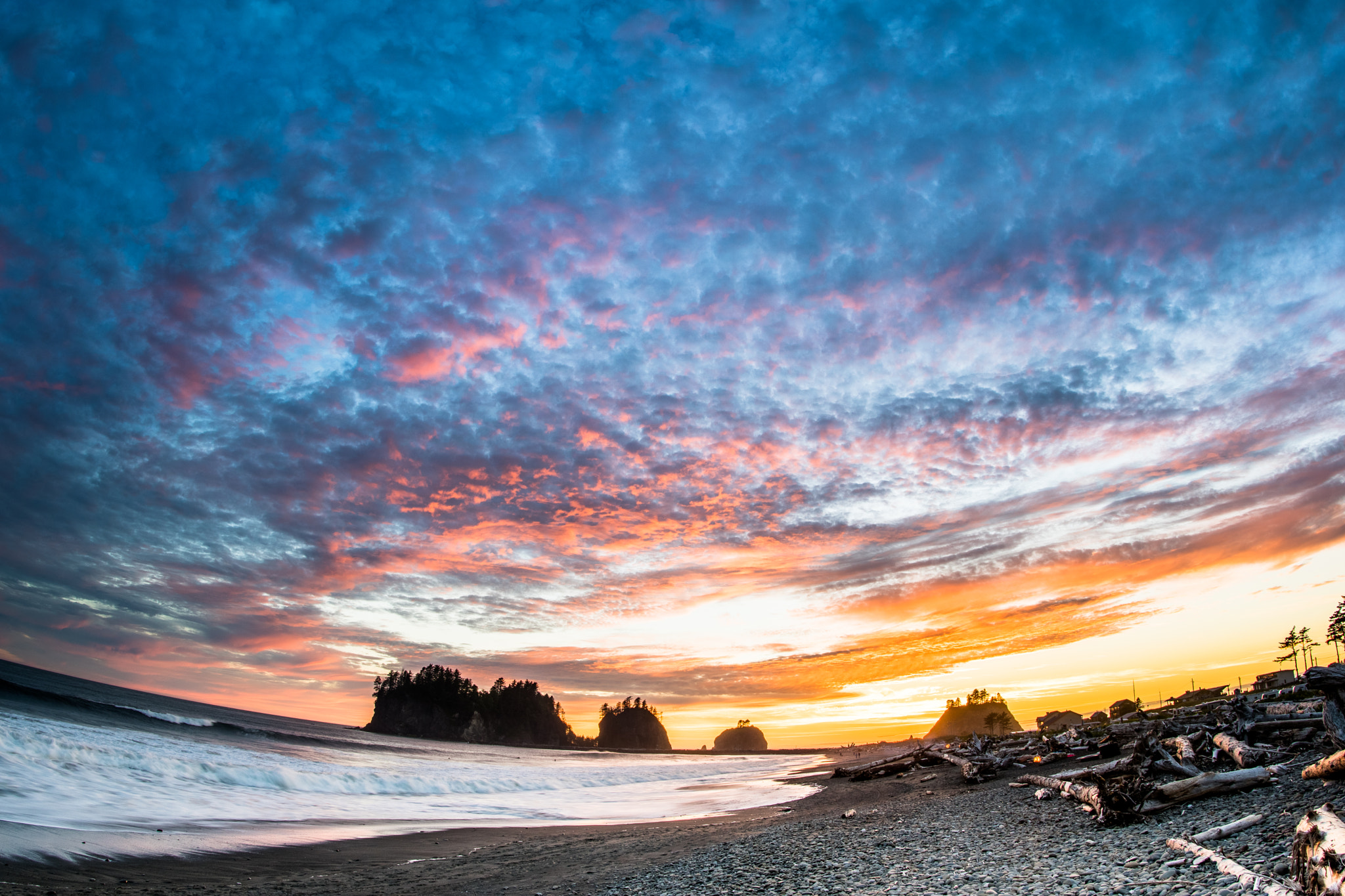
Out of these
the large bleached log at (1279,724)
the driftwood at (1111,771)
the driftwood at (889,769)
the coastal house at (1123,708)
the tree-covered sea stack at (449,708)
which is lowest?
the tree-covered sea stack at (449,708)

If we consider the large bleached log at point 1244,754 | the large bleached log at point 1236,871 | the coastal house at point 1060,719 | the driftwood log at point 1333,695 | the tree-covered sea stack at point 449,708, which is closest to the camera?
the large bleached log at point 1236,871

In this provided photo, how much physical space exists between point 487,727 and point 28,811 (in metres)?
172

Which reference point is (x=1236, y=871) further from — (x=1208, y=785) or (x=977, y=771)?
(x=977, y=771)

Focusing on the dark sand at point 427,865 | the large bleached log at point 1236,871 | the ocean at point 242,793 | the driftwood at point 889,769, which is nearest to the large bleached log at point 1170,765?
the large bleached log at point 1236,871

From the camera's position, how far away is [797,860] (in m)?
10.7

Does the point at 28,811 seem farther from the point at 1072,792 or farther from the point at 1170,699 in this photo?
the point at 1170,699

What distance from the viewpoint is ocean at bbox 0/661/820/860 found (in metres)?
14.4

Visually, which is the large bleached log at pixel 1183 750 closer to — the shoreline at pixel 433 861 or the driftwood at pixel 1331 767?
the driftwood at pixel 1331 767

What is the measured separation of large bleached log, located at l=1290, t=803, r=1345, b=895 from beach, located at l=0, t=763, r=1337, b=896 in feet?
3.14

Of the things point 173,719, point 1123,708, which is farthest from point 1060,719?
point 173,719

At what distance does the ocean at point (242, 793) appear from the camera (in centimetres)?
1436

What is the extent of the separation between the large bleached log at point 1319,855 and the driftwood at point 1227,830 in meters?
2.29

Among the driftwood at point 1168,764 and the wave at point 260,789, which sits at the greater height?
the driftwood at point 1168,764

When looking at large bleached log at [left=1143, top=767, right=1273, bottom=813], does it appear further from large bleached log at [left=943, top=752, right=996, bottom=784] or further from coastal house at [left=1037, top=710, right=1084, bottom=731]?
coastal house at [left=1037, top=710, right=1084, bottom=731]
